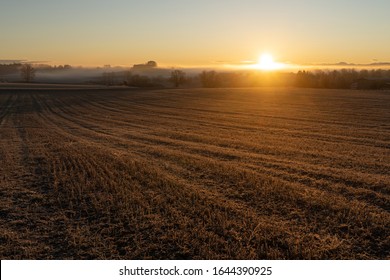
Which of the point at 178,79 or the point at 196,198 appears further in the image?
the point at 178,79

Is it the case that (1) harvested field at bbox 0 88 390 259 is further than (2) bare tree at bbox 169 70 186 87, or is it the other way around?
(2) bare tree at bbox 169 70 186 87

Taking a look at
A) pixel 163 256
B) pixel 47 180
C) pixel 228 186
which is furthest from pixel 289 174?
pixel 47 180

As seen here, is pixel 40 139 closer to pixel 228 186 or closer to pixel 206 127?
pixel 206 127

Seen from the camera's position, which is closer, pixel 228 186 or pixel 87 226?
pixel 87 226

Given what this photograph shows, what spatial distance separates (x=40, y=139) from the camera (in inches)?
822

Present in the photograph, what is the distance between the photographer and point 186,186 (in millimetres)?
11148

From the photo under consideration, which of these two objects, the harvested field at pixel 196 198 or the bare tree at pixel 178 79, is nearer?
the harvested field at pixel 196 198

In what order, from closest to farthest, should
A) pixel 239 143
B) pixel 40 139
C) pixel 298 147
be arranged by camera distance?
pixel 298 147, pixel 239 143, pixel 40 139

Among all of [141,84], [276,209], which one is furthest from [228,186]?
[141,84]

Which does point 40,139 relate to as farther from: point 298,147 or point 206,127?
point 298,147
